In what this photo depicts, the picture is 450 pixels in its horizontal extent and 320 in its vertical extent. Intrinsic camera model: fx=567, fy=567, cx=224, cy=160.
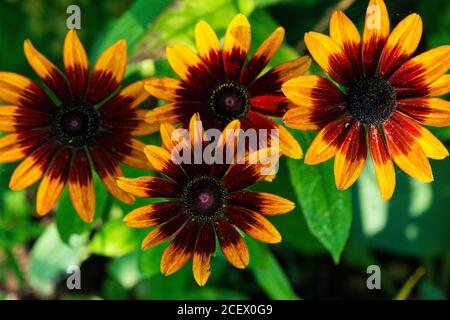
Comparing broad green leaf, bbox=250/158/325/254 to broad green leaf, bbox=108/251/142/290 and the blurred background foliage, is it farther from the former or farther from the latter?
broad green leaf, bbox=108/251/142/290

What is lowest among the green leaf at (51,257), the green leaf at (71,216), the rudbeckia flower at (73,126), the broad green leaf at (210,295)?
the broad green leaf at (210,295)

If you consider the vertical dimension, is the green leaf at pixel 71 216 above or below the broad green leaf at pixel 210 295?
above

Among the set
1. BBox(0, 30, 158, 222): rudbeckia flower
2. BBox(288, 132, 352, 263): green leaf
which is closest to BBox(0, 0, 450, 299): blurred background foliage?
BBox(288, 132, 352, 263): green leaf

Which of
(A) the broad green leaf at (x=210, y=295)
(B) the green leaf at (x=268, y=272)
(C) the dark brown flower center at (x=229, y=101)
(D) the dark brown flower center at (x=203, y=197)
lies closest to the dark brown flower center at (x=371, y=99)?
(C) the dark brown flower center at (x=229, y=101)

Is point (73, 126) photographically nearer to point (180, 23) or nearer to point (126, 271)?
point (180, 23)

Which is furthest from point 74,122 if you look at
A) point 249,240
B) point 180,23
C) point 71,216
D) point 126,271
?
point 126,271

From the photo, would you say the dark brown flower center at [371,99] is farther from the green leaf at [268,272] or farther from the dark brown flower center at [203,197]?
the green leaf at [268,272]

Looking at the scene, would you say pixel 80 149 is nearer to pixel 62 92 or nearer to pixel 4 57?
pixel 62 92
